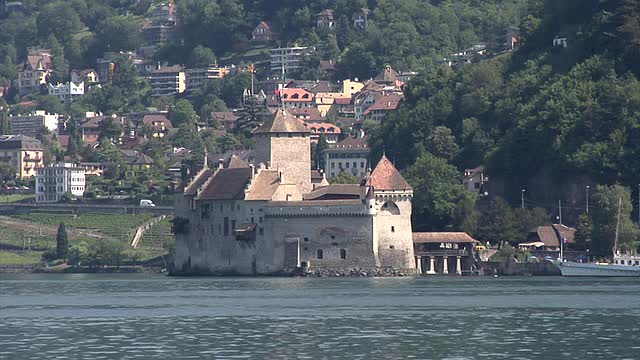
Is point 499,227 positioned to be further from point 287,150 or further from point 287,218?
point 287,218

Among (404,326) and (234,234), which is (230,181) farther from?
(404,326)

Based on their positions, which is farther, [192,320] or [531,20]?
[531,20]

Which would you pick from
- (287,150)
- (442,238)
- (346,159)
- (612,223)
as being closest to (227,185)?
(287,150)

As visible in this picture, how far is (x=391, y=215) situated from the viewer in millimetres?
126750

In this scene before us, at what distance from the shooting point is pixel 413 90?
168 metres

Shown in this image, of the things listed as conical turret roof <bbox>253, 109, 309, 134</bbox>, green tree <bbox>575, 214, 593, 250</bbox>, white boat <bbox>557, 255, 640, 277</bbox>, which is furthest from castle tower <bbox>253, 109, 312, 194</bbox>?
white boat <bbox>557, 255, 640, 277</bbox>

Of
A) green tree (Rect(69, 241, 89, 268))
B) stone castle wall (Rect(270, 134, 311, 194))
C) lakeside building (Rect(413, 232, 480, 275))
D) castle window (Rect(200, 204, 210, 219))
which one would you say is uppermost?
stone castle wall (Rect(270, 134, 311, 194))

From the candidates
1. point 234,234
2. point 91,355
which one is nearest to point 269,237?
point 234,234

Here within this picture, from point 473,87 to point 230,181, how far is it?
110 ft

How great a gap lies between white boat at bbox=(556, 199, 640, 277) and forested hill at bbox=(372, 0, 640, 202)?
12.4 metres

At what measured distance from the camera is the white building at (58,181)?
641 ft

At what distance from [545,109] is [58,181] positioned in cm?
6780

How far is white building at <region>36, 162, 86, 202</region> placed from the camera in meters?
195

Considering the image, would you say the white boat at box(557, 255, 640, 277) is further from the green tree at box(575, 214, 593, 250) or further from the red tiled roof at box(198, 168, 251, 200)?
the red tiled roof at box(198, 168, 251, 200)
